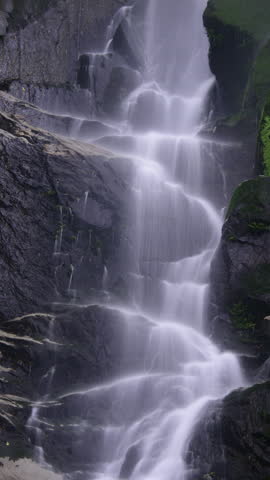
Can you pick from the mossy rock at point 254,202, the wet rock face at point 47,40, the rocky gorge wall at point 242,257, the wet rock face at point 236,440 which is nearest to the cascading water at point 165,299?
the wet rock face at point 236,440

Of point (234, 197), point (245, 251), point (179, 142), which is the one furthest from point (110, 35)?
point (245, 251)

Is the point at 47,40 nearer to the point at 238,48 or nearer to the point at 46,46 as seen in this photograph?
the point at 46,46

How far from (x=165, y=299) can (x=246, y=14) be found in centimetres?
1313

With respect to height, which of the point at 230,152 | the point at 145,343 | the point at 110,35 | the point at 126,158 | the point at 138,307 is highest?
the point at 110,35

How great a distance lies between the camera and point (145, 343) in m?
13.3

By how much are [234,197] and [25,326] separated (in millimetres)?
6455

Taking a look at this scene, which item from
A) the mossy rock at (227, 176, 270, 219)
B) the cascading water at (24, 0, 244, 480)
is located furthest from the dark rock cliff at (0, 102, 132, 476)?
the mossy rock at (227, 176, 270, 219)

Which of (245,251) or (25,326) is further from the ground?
(245,251)

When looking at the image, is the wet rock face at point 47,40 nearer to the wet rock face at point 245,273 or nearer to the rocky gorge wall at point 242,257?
the rocky gorge wall at point 242,257

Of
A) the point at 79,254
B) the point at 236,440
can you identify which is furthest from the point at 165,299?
the point at 236,440

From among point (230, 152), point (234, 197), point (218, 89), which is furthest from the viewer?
point (218, 89)

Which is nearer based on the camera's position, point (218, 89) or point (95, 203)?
point (95, 203)

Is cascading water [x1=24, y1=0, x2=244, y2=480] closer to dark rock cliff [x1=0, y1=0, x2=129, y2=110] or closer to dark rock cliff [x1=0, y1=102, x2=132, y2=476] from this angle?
dark rock cliff [x1=0, y1=102, x2=132, y2=476]

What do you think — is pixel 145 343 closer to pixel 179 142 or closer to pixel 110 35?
pixel 179 142
